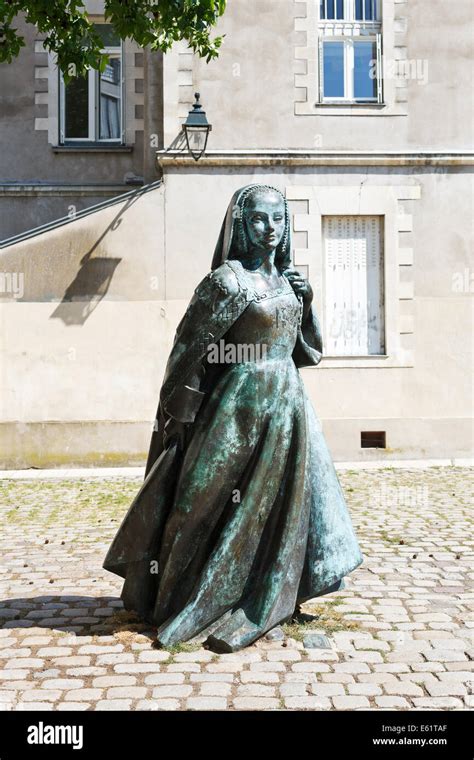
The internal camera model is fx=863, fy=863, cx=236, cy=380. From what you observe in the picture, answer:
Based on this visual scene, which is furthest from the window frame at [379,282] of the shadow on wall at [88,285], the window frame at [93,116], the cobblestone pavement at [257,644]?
the cobblestone pavement at [257,644]

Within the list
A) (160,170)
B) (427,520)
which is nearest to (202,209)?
(160,170)

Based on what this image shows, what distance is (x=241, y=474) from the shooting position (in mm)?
4305

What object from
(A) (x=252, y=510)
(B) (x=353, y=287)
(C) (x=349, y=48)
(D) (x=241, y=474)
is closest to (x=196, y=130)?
(C) (x=349, y=48)

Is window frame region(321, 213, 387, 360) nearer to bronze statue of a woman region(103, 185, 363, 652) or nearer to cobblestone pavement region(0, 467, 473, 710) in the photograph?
cobblestone pavement region(0, 467, 473, 710)

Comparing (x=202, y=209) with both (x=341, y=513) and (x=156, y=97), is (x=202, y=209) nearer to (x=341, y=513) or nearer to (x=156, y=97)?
(x=156, y=97)

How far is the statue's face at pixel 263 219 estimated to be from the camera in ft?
14.1

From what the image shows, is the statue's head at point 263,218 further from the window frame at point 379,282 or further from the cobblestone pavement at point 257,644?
the window frame at point 379,282

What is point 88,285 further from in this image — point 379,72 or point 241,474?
point 241,474

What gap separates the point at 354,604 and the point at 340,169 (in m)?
8.89

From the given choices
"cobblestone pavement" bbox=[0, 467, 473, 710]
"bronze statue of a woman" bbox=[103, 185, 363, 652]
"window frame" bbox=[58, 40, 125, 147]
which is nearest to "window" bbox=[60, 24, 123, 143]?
"window frame" bbox=[58, 40, 125, 147]

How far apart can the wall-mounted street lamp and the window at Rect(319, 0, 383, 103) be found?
83.0 inches

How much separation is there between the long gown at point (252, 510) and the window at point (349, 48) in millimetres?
9689

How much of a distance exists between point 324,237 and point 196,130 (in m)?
2.46

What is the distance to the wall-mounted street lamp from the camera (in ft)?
39.7
